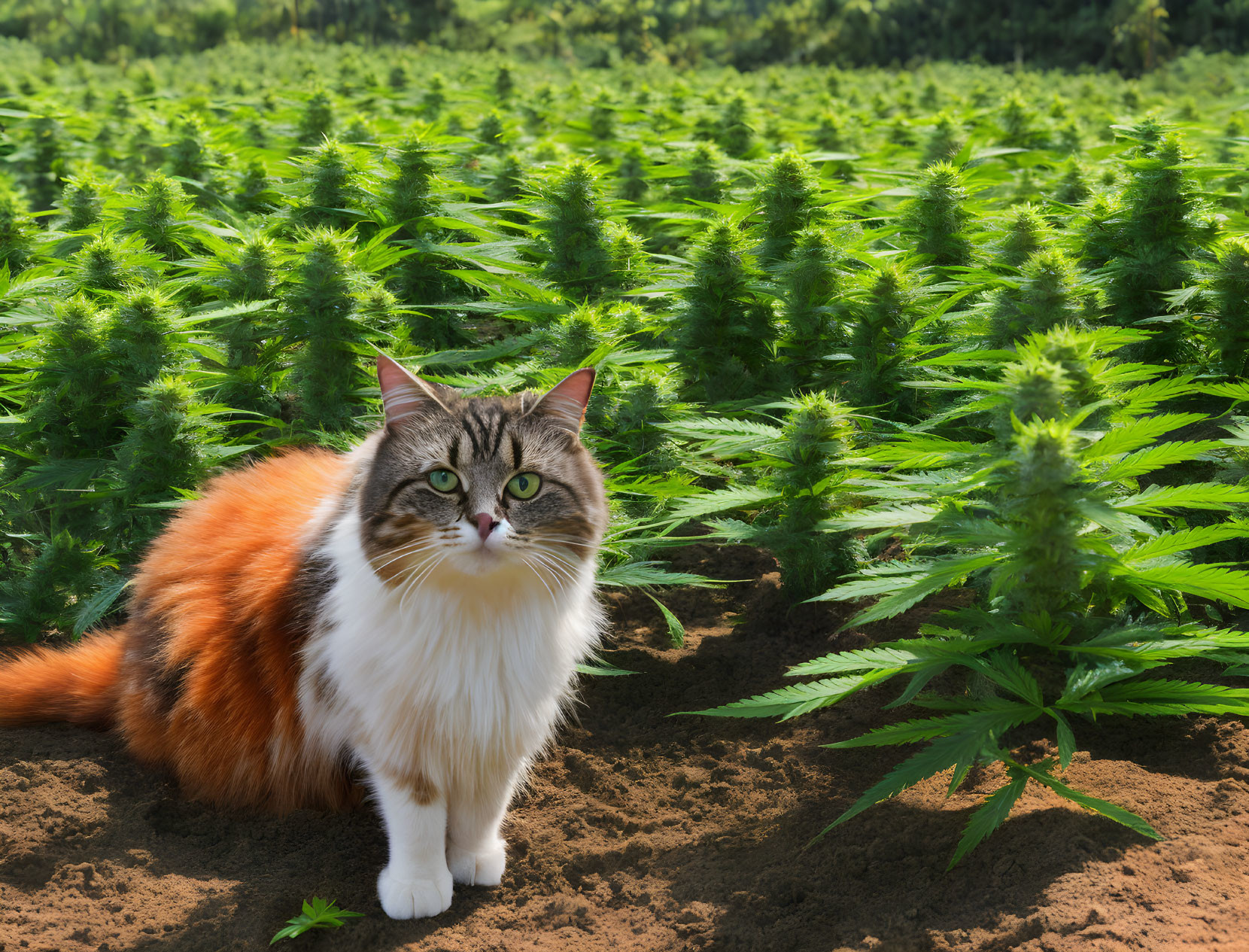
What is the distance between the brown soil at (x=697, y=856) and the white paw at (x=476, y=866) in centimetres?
4

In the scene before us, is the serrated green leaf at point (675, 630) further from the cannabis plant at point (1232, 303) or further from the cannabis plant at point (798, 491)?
the cannabis plant at point (1232, 303)

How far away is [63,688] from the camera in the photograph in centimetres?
281

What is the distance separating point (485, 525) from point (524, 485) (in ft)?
0.72

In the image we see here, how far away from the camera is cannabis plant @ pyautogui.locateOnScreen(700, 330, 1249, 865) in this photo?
2055 millimetres

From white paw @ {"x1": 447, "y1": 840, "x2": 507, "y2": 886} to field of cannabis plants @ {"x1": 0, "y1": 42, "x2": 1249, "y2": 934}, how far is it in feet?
2.40

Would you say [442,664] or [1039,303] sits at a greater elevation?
[1039,303]

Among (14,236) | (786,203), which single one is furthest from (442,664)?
(14,236)

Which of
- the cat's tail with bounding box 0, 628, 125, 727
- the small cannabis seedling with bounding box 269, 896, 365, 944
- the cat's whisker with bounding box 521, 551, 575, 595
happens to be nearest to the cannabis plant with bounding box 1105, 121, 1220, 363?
the cat's whisker with bounding box 521, 551, 575, 595

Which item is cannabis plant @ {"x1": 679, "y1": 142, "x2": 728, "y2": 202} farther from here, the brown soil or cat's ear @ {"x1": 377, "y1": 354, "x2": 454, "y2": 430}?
cat's ear @ {"x1": 377, "y1": 354, "x2": 454, "y2": 430}

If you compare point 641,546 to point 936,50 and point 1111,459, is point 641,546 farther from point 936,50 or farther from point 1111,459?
point 936,50

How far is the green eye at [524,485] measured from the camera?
7.16 ft

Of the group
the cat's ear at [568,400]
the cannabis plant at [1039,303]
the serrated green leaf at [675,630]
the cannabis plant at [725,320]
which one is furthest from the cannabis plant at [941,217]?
the cat's ear at [568,400]

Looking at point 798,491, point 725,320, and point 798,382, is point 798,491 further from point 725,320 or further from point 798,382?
point 725,320

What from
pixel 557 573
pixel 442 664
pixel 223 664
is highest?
pixel 557 573
